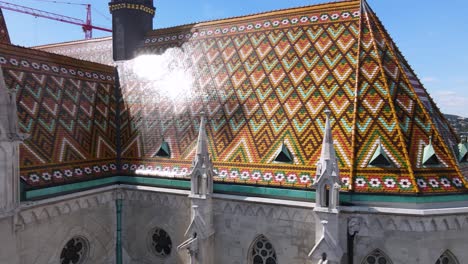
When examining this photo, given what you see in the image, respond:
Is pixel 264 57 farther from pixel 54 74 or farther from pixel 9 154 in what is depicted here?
pixel 9 154

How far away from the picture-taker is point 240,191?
11.8 meters

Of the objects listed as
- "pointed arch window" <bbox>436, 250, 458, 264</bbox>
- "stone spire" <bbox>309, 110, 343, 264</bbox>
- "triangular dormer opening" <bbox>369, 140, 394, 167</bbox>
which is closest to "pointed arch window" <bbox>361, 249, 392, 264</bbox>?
"stone spire" <bbox>309, 110, 343, 264</bbox>

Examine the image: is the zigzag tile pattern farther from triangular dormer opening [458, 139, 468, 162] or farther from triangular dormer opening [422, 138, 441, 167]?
triangular dormer opening [458, 139, 468, 162]

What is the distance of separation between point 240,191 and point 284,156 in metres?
1.88

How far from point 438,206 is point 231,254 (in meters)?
6.50

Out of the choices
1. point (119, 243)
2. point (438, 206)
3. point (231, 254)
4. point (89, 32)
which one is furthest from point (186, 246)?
point (89, 32)

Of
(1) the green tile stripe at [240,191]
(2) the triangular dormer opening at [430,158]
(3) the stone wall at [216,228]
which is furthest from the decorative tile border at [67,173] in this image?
(2) the triangular dormer opening at [430,158]

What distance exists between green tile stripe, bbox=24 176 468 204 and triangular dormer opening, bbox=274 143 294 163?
106 centimetres

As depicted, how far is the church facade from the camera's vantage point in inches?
399

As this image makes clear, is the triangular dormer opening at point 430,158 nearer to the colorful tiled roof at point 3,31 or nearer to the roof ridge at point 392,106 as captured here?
the roof ridge at point 392,106

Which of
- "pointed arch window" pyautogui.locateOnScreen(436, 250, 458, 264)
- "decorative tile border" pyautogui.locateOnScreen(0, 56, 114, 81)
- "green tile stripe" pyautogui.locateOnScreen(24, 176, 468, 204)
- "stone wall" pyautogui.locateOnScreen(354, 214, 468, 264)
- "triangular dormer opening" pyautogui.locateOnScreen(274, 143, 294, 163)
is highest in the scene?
"decorative tile border" pyautogui.locateOnScreen(0, 56, 114, 81)

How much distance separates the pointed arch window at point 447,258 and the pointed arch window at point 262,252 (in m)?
4.78

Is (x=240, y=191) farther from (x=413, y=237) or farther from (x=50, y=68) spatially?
(x=50, y=68)

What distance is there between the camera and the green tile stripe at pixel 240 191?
1007 cm
